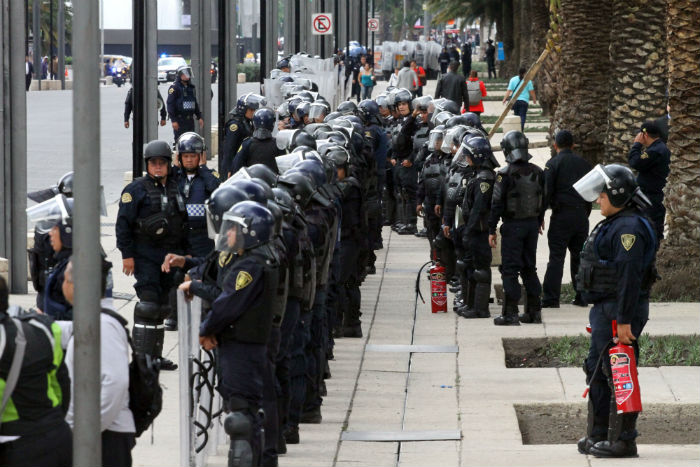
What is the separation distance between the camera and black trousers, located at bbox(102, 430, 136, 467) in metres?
6.14

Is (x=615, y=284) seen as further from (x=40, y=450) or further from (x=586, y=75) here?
(x=586, y=75)

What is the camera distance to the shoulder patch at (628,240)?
852 cm

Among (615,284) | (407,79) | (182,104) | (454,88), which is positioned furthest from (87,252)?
(407,79)

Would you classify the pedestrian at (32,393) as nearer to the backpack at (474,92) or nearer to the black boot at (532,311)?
the black boot at (532,311)

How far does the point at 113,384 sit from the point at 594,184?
3969mm

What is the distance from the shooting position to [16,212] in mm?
14891

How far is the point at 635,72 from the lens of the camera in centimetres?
1958

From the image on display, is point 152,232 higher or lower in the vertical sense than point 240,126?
lower

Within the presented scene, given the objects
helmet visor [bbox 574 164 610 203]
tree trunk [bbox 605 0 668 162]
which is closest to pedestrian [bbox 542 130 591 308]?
helmet visor [bbox 574 164 610 203]

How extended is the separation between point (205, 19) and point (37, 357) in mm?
24734

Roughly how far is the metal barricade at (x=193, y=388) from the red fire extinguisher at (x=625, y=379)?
2420 millimetres

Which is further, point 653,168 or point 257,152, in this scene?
point 653,168

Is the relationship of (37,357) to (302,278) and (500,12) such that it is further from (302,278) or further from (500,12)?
(500,12)

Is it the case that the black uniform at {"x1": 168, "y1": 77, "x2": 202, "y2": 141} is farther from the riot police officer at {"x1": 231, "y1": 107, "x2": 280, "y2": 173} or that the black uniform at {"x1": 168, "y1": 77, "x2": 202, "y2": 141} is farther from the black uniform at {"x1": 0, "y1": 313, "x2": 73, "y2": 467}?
the black uniform at {"x1": 0, "y1": 313, "x2": 73, "y2": 467}
